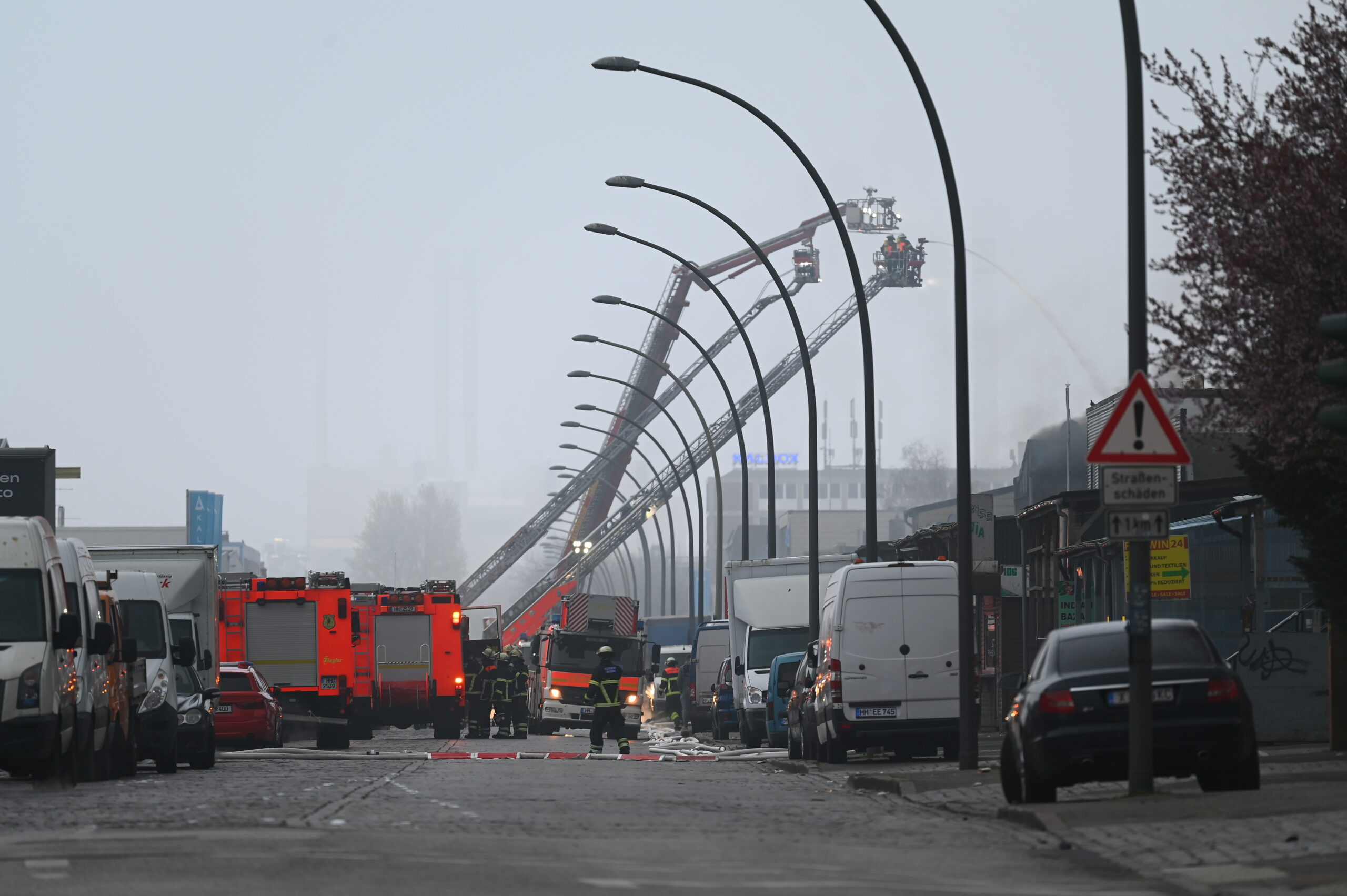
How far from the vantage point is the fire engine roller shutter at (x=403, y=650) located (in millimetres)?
41531

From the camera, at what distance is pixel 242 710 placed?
30469mm

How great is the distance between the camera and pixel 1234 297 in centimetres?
1856

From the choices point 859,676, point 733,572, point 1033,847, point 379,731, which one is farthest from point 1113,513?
point 379,731

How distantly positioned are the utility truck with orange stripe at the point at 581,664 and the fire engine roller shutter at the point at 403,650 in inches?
241

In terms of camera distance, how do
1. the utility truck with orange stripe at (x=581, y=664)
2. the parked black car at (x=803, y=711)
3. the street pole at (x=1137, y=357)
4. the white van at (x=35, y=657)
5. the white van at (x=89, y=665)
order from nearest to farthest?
the street pole at (x=1137, y=357), the white van at (x=35, y=657), the white van at (x=89, y=665), the parked black car at (x=803, y=711), the utility truck with orange stripe at (x=581, y=664)

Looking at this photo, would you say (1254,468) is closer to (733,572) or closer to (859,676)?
(859,676)

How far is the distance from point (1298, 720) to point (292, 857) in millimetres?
16001

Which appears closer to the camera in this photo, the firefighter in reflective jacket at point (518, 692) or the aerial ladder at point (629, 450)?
the firefighter in reflective jacket at point (518, 692)

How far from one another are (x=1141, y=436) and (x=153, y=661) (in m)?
14.0

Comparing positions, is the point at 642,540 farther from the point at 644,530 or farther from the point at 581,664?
the point at 581,664

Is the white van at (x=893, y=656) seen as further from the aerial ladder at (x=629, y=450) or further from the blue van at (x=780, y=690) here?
the aerial ladder at (x=629, y=450)

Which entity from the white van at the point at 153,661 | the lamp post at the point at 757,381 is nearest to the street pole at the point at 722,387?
the lamp post at the point at 757,381

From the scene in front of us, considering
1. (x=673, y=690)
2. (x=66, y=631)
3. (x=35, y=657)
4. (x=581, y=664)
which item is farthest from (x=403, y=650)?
(x=35, y=657)

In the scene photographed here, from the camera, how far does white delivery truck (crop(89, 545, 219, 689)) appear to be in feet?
99.2
